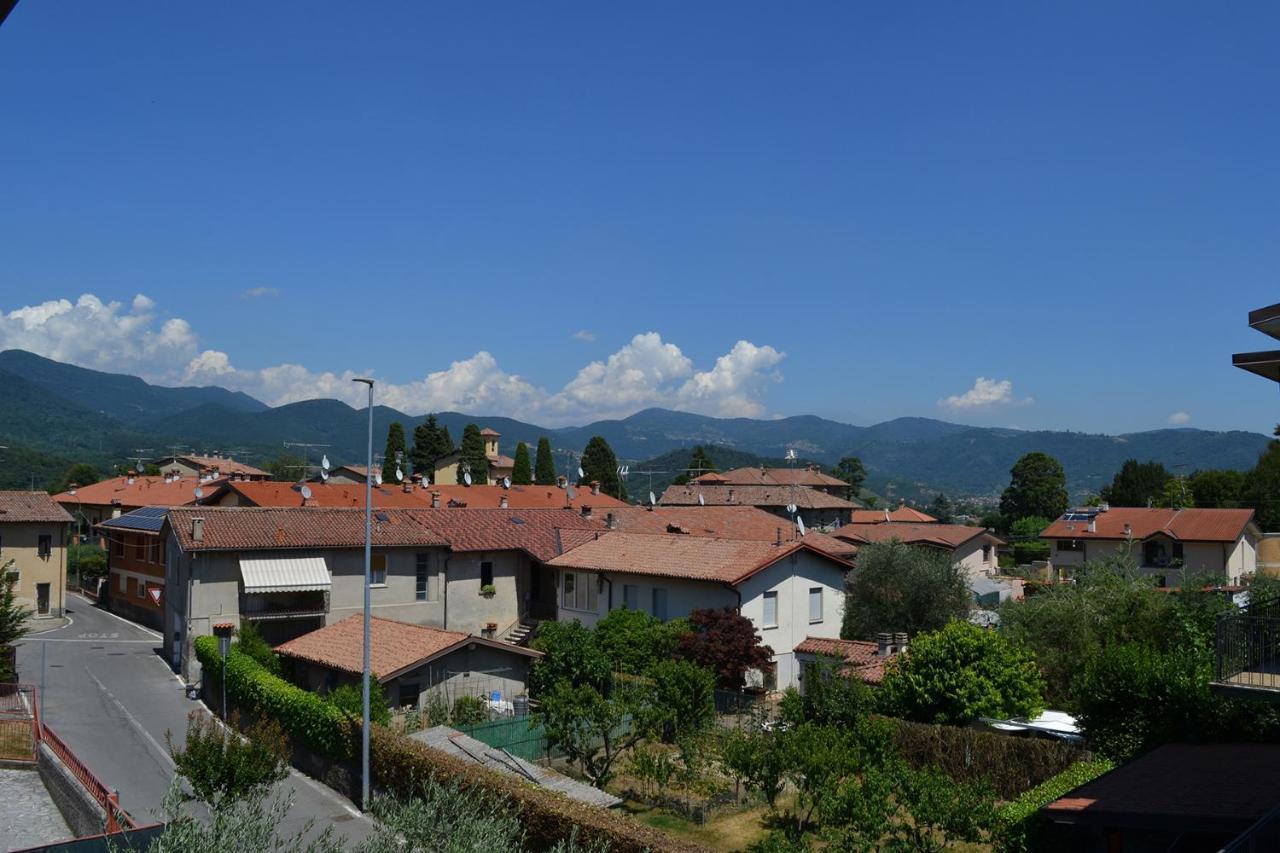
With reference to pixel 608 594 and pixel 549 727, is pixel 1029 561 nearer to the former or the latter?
pixel 608 594

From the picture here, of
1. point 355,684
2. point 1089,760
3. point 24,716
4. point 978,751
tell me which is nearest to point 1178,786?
point 1089,760

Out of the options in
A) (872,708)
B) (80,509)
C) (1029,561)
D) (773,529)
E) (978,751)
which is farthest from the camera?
(1029,561)

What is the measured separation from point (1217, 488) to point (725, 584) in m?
85.4

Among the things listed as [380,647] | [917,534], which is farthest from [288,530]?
[917,534]

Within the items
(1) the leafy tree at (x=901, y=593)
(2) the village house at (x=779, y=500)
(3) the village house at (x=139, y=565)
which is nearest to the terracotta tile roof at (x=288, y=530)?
(3) the village house at (x=139, y=565)

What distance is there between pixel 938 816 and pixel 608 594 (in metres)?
24.3

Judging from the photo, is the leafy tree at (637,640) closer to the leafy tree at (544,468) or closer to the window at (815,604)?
the window at (815,604)

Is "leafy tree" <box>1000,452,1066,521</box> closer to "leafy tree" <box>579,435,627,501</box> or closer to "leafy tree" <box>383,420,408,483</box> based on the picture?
"leafy tree" <box>579,435,627,501</box>

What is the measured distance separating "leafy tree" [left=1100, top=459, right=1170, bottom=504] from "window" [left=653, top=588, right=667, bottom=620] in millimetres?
90154

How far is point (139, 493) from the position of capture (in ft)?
250

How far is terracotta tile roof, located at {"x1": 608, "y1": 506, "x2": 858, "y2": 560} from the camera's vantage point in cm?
4888

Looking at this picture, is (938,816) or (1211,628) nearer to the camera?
(938,816)

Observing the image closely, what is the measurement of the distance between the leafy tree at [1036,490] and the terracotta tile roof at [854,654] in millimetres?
110390

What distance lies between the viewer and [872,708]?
86.6ft
